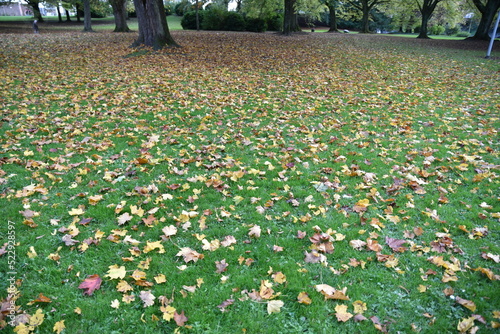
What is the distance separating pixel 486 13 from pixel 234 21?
69.1 feet

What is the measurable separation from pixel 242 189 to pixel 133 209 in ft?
4.74

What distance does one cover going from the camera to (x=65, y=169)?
505 centimetres

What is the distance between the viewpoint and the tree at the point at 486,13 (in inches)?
943

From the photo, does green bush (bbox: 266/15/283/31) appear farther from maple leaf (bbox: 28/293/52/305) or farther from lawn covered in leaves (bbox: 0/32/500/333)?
maple leaf (bbox: 28/293/52/305)

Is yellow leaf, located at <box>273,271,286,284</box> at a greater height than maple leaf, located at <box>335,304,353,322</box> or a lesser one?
greater

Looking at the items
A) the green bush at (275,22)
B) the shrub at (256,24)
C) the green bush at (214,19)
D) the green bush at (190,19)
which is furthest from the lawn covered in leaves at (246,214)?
the green bush at (275,22)

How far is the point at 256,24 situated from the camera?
3209 cm

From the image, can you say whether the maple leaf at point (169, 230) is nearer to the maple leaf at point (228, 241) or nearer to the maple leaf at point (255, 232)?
the maple leaf at point (228, 241)

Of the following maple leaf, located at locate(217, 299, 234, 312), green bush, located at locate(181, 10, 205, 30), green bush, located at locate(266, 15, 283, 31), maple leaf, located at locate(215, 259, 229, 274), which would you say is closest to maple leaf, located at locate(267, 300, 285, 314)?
maple leaf, located at locate(217, 299, 234, 312)

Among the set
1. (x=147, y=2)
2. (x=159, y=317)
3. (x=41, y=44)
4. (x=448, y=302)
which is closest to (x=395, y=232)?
(x=448, y=302)

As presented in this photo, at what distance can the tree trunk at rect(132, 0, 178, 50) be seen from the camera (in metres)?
14.3

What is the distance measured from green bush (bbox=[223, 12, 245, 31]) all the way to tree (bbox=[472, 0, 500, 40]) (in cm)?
1954

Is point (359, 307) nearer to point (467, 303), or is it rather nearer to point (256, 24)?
point (467, 303)

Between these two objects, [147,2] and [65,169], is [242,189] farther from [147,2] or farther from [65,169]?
[147,2]
